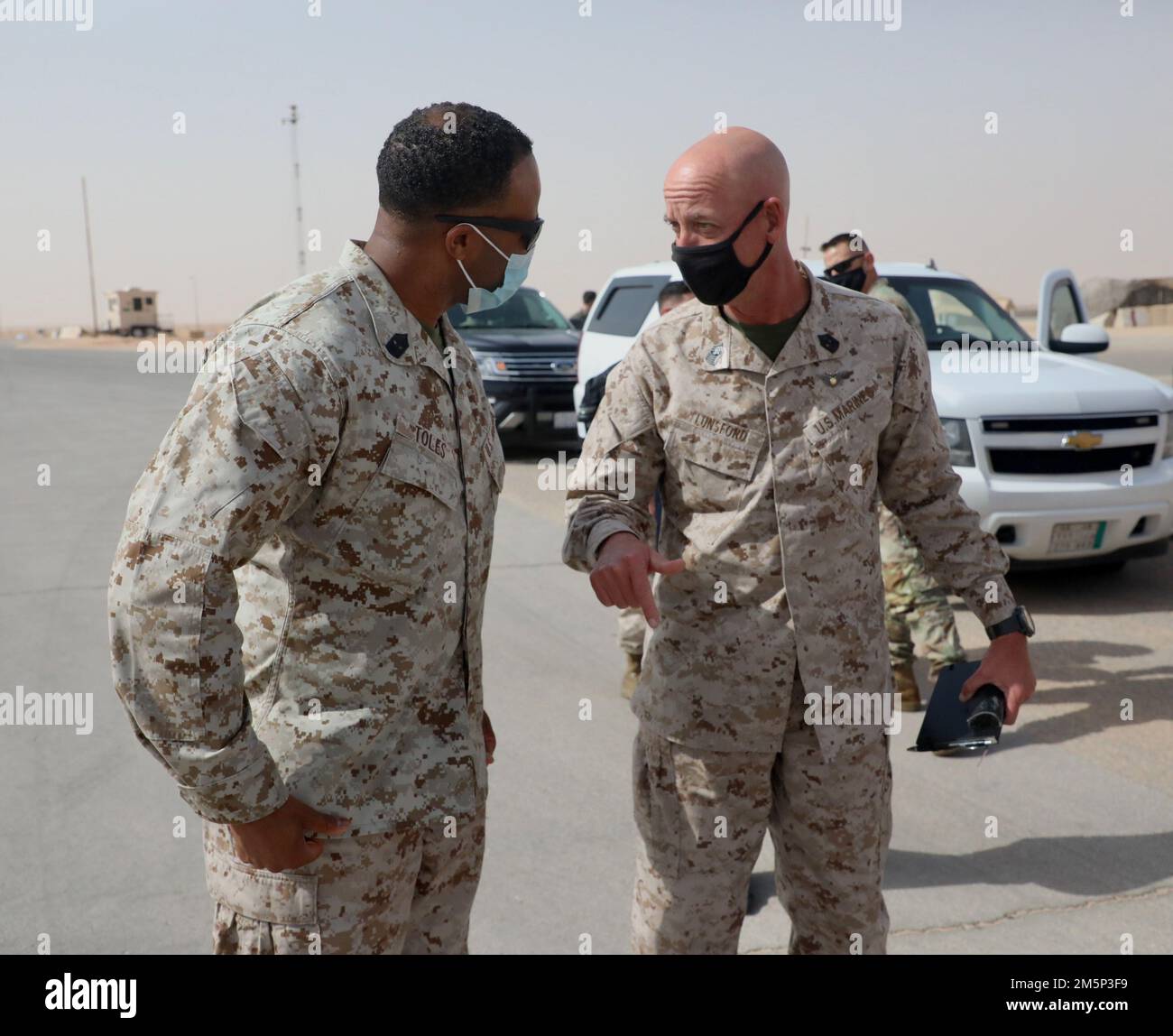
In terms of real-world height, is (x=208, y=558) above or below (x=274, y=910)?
above

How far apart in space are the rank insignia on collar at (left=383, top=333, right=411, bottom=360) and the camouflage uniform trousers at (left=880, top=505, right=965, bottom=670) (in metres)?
3.73

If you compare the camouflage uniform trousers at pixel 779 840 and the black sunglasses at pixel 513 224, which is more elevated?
the black sunglasses at pixel 513 224

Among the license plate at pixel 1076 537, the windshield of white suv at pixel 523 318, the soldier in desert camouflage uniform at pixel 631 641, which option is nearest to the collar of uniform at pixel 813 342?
the soldier in desert camouflage uniform at pixel 631 641

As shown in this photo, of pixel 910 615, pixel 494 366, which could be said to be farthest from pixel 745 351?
pixel 494 366

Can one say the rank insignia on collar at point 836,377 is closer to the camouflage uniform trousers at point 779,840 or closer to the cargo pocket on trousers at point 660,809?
the camouflage uniform trousers at point 779,840

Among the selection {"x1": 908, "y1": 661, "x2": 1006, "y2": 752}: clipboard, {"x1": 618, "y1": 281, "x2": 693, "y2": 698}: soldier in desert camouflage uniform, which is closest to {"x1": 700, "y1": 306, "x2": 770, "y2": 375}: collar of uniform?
{"x1": 908, "y1": 661, "x2": 1006, "y2": 752}: clipboard

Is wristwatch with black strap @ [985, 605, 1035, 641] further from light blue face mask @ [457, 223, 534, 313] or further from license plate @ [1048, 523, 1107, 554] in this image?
license plate @ [1048, 523, 1107, 554]

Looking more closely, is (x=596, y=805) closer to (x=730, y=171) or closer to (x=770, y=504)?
(x=770, y=504)

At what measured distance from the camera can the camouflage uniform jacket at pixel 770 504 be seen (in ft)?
8.65

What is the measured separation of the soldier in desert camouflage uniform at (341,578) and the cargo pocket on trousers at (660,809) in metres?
0.61

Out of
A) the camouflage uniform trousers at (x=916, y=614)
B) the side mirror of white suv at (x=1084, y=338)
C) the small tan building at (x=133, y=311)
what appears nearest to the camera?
the camouflage uniform trousers at (x=916, y=614)

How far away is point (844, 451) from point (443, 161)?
1133 millimetres

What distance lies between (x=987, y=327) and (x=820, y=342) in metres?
5.77

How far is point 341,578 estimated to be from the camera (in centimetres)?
200
